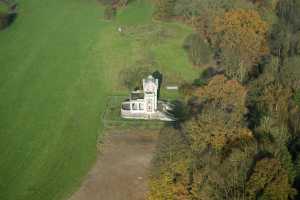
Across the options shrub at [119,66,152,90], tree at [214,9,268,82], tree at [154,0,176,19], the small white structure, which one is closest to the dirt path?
the small white structure

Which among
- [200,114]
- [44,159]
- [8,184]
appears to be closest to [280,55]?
[200,114]

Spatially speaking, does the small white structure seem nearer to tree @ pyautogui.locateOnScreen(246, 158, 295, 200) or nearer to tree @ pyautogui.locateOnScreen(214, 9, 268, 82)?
tree @ pyautogui.locateOnScreen(214, 9, 268, 82)

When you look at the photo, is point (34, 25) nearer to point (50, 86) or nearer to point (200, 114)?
point (50, 86)

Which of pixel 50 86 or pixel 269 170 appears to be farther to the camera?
pixel 50 86

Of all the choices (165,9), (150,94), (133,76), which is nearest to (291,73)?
(150,94)

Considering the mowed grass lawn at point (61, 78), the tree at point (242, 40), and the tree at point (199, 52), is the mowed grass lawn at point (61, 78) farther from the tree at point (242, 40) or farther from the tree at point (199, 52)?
the tree at point (242, 40)

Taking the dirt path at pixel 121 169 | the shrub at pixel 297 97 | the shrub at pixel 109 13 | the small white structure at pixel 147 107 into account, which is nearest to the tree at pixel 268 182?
the dirt path at pixel 121 169
